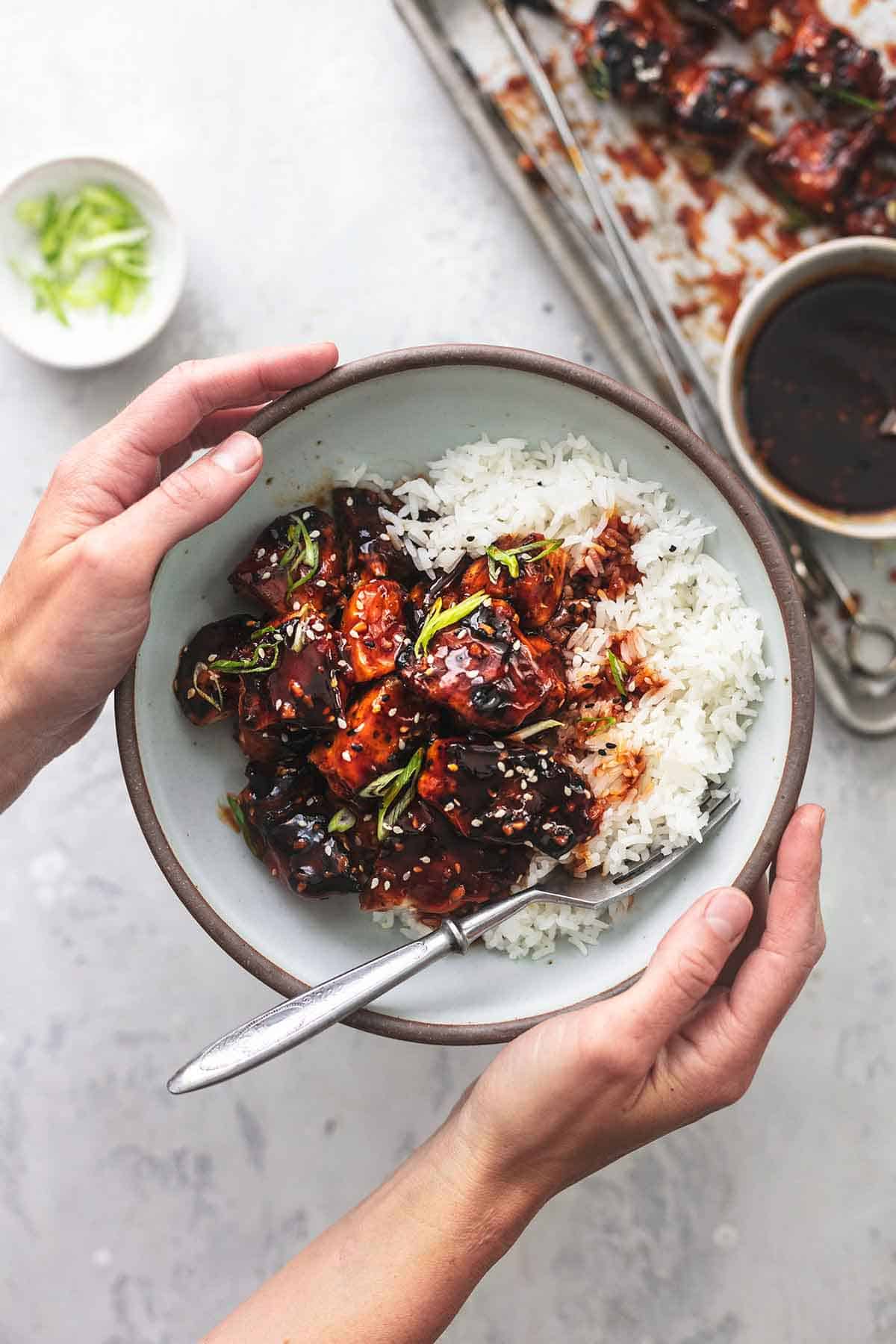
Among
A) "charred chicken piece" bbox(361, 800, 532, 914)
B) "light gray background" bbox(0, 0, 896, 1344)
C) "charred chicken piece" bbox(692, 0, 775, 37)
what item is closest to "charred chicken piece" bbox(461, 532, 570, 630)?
"charred chicken piece" bbox(361, 800, 532, 914)

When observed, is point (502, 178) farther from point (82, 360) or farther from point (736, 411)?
point (82, 360)

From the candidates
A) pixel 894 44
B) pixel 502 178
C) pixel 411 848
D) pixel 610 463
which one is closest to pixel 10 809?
pixel 411 848

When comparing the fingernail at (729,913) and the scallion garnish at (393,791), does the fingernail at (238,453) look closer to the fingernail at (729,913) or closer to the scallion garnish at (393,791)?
the scallion garnish at (393,791)

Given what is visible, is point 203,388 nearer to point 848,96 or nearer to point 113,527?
point 113,527

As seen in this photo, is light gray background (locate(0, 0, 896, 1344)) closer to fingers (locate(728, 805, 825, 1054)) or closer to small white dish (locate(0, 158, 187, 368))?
small white dish (locate(0, 158, 187, 368))

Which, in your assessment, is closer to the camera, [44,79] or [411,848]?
[411,848]

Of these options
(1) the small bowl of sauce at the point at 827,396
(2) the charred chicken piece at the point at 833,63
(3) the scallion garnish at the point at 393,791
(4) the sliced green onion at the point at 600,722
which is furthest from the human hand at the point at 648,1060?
(2) the charred chicken piece at the point at 833,63
